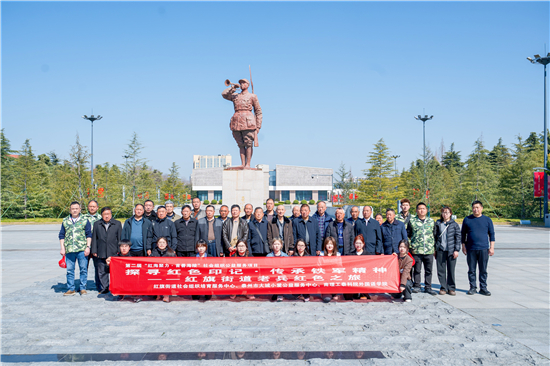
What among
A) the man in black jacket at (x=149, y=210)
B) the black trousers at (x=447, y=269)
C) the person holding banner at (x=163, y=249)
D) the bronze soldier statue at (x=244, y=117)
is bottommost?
the black trousers at (x=447, y=269)

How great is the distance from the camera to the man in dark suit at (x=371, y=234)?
663 cm

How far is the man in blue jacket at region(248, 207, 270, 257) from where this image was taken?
22.1ft

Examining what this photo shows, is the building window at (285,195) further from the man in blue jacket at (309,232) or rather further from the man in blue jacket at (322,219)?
the man in blue jacket at (309,232)

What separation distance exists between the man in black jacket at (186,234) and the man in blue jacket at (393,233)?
358 cm

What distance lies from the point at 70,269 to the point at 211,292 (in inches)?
108

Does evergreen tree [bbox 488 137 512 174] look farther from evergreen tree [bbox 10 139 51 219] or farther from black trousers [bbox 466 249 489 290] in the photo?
evergreen tree [bbox 10 139 51 219]

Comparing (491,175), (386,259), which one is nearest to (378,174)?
(491,175)

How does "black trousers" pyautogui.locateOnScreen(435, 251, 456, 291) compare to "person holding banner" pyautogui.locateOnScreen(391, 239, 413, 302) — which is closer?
"person holding banner" pyautogui.locateOnScreen(391, 239, 413, 302)

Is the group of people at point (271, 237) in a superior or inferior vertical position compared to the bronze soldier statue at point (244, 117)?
inferior

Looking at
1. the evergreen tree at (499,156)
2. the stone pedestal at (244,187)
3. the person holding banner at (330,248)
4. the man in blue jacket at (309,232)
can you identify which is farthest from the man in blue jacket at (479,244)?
the evergreen tree at (499,156)

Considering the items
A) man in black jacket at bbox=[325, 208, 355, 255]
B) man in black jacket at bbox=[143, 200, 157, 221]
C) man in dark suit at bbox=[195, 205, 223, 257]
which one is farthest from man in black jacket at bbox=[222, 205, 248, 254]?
man in black jacket at bbox=[143, 200, 157, 221]

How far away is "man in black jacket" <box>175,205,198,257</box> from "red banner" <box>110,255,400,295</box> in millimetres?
541

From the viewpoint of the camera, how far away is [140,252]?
6.73m

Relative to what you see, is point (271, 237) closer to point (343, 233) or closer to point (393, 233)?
point (343, 233)
